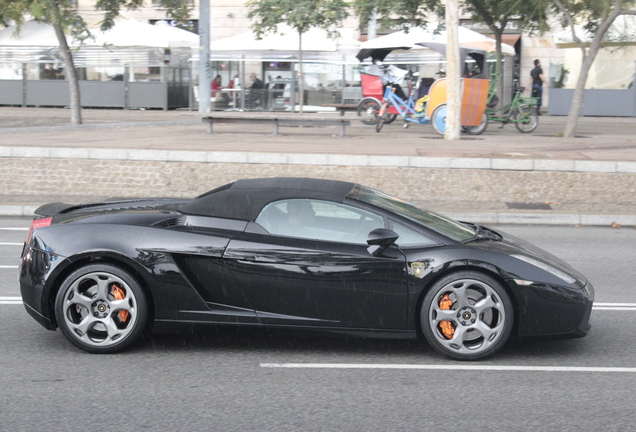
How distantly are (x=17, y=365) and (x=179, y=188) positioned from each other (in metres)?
8.77

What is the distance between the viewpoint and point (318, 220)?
539 cm

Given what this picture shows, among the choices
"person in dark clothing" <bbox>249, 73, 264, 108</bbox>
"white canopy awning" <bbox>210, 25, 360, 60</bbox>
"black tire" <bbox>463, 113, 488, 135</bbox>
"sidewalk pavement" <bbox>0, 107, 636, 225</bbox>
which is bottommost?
"sidewalk pavement" <bbox>0, 107, 636, 225</bbox>

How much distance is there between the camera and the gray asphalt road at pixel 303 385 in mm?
4199

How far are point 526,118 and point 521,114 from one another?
18cm

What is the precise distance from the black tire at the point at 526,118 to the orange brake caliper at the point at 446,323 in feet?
56.8

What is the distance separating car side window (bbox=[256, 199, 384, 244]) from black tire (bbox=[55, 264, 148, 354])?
1.03 metres

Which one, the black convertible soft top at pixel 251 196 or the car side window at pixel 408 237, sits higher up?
the black convertible soft top at pixel 251 196

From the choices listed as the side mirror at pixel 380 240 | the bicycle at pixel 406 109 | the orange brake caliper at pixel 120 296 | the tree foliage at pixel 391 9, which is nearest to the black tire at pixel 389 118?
the bicycle at pixel 406 109

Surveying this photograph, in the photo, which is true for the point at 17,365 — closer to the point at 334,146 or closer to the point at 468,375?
the point at 468,375

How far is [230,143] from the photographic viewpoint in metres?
16.5

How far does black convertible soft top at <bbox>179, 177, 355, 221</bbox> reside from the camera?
5.39 meters

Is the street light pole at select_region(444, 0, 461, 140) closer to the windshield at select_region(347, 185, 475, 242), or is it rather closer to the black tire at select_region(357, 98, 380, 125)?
the black tire at select_region(357, 98, 380, 125)

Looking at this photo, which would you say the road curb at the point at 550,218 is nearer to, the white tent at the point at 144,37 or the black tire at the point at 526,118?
the black tire at the point at 526,118

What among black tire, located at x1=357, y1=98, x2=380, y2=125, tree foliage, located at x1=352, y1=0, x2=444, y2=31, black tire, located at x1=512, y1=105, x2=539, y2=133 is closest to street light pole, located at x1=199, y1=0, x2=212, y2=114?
tree foliage, located at x1=352, y1=0, x2=444, y2=31
